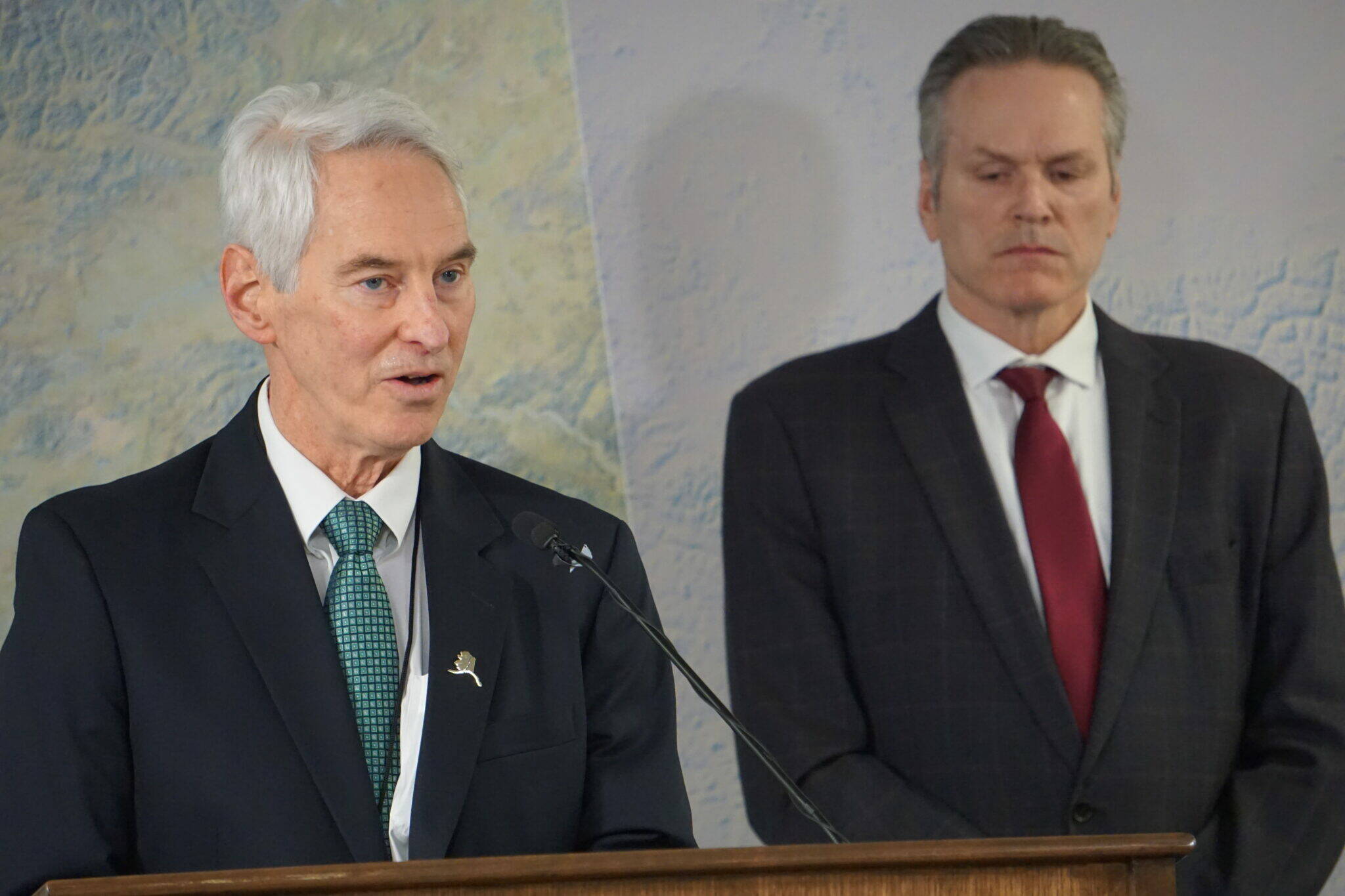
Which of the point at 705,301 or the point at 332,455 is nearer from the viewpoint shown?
the point at 332,455

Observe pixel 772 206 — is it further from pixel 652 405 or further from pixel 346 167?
pixel 346 167

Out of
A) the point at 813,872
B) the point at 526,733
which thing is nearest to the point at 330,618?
the point at 526,733

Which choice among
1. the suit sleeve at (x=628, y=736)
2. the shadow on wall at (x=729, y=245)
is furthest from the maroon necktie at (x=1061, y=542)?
the suit sleeve at (x=628, y=736)

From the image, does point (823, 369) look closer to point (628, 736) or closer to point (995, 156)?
point (995, 156)

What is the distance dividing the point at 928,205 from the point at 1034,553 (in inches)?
25.9

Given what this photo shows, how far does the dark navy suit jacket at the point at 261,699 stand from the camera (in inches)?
67.9

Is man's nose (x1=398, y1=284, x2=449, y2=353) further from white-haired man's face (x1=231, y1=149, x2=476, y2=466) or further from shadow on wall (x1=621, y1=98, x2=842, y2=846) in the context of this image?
shadow on wall (x1=621, y1=98, x2=842, y2=846)

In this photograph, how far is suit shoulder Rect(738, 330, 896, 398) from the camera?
271 centimetres

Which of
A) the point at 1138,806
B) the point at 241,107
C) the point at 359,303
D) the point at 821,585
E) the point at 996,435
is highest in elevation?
the point at 241,107

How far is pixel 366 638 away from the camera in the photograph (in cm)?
188

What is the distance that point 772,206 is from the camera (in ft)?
9.11

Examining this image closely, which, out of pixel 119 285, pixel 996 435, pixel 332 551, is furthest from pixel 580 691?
pixel 119 285

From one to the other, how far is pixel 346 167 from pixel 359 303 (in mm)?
173

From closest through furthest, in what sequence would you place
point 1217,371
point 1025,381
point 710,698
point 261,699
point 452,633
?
point 710,698
point 261,699
point 452,633
point 1025,381
point 1217,371
